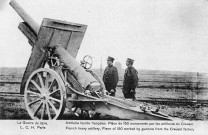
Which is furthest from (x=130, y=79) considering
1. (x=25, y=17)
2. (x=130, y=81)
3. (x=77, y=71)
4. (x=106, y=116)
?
(x=25, y=17)

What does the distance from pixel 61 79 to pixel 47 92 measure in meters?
0.40

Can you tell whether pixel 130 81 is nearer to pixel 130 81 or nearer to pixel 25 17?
pixel 130 81

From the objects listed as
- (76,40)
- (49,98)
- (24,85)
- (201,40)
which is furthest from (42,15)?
(201,40)

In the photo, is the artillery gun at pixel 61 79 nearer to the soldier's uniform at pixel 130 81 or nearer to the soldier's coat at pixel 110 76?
the soldier's uniform at pixel 130 81

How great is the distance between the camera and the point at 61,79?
5.35 m

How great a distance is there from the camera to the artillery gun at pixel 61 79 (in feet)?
17.3

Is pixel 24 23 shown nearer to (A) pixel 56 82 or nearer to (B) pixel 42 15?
(B) pixel 42 15

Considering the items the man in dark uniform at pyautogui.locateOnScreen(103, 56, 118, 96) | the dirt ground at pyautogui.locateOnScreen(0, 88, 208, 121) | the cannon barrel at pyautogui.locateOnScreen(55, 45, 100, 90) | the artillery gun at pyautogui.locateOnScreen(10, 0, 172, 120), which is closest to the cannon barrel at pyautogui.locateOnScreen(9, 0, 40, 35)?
the artillery gun at pyautogui.locateOnScreen(10, 0, 172, 120)

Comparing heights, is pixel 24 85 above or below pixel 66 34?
below

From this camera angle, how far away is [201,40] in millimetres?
6582

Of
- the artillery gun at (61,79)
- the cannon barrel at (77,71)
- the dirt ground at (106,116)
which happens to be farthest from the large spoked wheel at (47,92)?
the dirt ground at (106,116)

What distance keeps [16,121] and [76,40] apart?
1917 millimetres

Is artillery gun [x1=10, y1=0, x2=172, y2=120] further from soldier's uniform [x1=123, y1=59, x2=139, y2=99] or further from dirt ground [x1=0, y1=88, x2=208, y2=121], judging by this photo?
soldier's uniform [x1=123, y1=59, x2=139, y2=99]

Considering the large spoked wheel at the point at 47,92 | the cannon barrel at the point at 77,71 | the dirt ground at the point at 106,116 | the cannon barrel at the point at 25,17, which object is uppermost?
the cannon barrel at the point at 25,17
